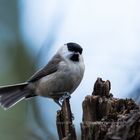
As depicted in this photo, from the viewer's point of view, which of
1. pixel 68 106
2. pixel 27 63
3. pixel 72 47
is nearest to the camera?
pixel 68 106

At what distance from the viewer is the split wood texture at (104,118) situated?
291 cm

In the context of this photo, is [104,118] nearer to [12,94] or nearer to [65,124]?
[65,124]

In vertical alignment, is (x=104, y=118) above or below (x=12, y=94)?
above

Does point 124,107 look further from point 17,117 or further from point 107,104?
point 17,117

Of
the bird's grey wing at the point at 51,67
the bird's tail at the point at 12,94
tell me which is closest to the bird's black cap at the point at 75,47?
the bird's grey wing at the point at 51,67

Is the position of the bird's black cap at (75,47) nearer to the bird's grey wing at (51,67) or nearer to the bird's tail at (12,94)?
the bird's grey wing at (51,67)

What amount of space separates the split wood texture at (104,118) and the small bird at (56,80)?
1.14 meters

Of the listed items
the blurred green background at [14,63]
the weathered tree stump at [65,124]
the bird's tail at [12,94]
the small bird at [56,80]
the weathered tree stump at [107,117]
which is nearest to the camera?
the weathered tree stump at [107,117]

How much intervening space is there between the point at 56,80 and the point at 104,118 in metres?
1.74

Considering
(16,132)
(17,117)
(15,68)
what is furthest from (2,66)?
(16,132)

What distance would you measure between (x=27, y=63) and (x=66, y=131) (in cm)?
395

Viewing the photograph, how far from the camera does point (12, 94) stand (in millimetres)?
5312

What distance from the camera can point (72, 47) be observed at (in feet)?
16.7

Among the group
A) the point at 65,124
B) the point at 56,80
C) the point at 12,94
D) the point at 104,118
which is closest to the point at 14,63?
the point at 12,94
